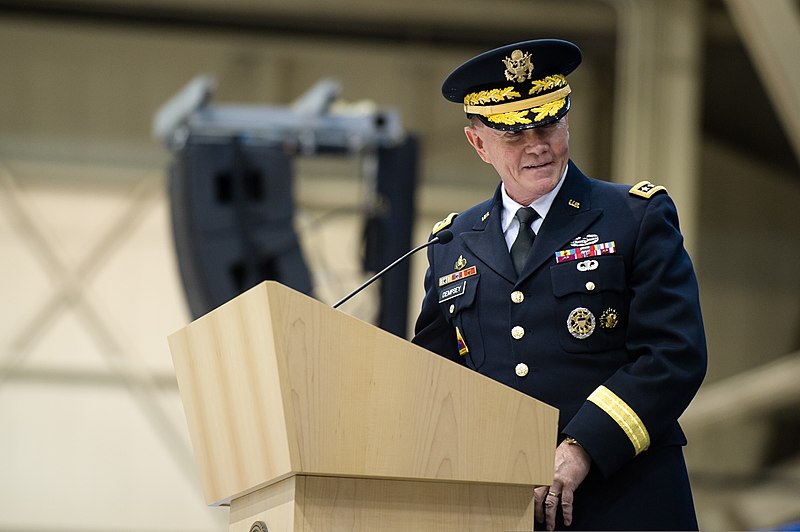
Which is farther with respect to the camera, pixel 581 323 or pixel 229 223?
pixel 229 223

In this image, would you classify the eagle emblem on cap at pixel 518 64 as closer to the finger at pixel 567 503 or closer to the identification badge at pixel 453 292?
the identification badge at pixel 453 292

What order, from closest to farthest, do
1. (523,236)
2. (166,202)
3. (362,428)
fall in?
(362,428) → (523,236) → (166,202)

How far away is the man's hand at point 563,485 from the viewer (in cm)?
183

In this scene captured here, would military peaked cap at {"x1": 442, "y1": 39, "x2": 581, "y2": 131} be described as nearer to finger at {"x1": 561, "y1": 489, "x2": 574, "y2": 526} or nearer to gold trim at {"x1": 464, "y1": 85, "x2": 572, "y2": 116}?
gold trim at {"x1": 464, "y1": 85, "x2": 572, "y2": 116}

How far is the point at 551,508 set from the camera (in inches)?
71.6

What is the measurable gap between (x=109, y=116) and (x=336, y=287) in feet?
9.30

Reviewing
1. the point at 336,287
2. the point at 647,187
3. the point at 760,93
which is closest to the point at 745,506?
the point at 760,93

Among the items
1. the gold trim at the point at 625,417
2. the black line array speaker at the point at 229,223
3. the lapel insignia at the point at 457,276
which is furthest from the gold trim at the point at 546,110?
the black line array speaker at the point at 229,223

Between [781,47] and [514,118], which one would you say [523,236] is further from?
[781,47]

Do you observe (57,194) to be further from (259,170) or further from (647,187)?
(647,187)

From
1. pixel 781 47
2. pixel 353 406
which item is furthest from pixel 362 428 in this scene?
pixel 781 47

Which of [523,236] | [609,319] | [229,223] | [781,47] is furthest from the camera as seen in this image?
[781,47]

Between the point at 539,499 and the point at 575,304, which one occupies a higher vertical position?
the point at 575,304

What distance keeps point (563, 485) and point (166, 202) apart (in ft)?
23.1
